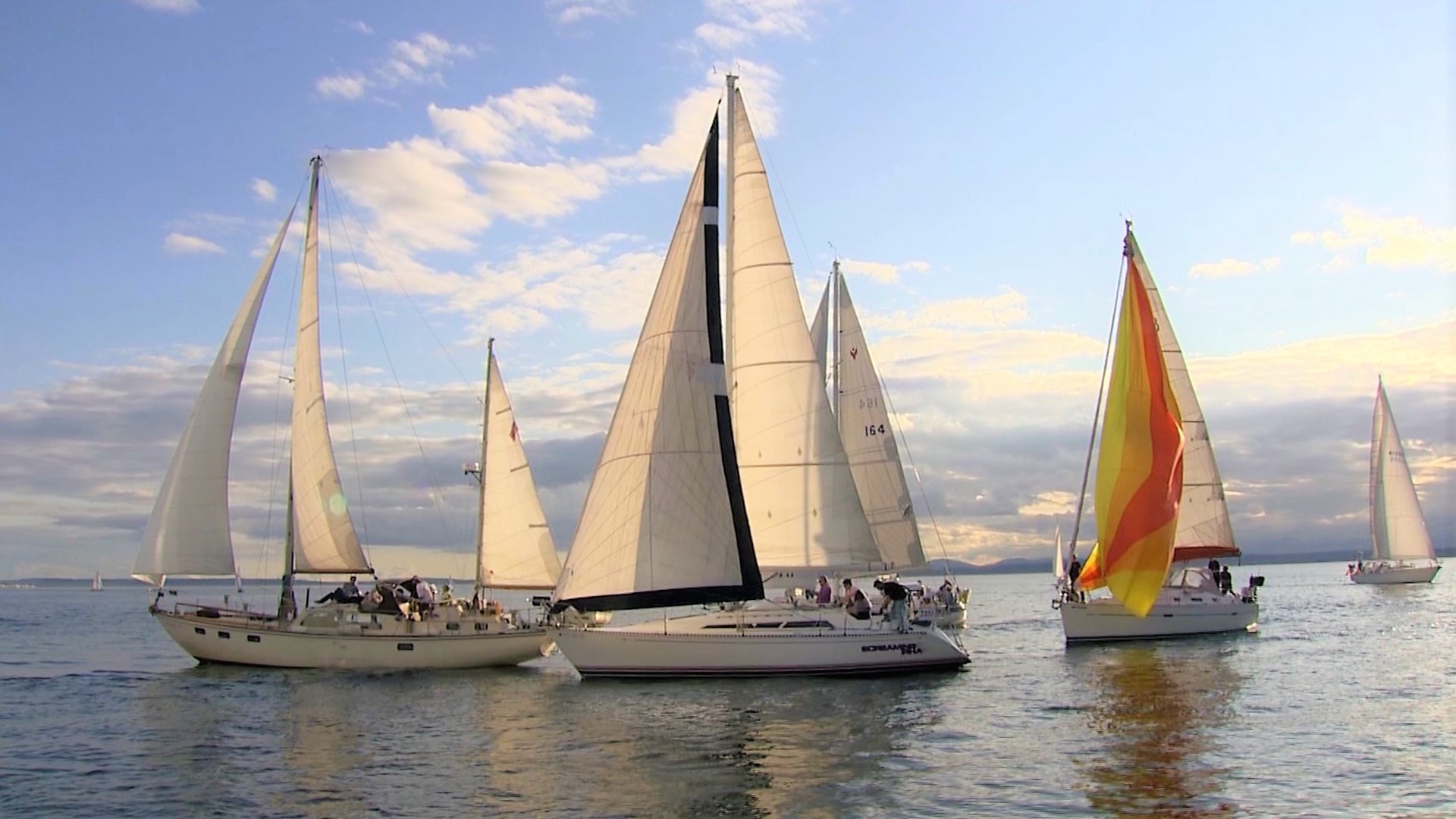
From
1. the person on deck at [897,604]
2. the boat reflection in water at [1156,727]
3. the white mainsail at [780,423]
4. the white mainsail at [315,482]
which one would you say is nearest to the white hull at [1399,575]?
the boat reflection in water at [1156,727]

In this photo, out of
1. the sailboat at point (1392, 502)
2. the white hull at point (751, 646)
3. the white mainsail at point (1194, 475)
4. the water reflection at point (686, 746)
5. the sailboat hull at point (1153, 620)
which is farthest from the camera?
the sailboat at point (1392, 502)

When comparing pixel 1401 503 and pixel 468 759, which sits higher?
pixel 1401 503

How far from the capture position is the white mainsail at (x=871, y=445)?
46.7 meters

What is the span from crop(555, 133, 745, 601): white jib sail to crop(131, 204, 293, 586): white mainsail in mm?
13790

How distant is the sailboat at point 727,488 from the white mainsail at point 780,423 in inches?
1.7

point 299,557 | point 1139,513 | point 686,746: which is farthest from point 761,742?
point 299,557

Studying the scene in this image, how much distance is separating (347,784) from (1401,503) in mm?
87496

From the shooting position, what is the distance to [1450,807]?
16.5 metres

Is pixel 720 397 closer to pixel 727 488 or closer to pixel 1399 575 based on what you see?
pixel 727 488

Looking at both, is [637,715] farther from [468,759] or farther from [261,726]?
[261,726]

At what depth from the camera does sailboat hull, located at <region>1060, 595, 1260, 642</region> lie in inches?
1615

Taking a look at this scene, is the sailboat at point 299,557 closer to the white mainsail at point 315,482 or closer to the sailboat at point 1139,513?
the white mainsail at point 315,482

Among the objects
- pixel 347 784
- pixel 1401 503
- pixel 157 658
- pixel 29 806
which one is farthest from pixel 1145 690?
pixel 1401 503

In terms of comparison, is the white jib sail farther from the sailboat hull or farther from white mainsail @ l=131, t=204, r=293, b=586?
the sailboat hull
